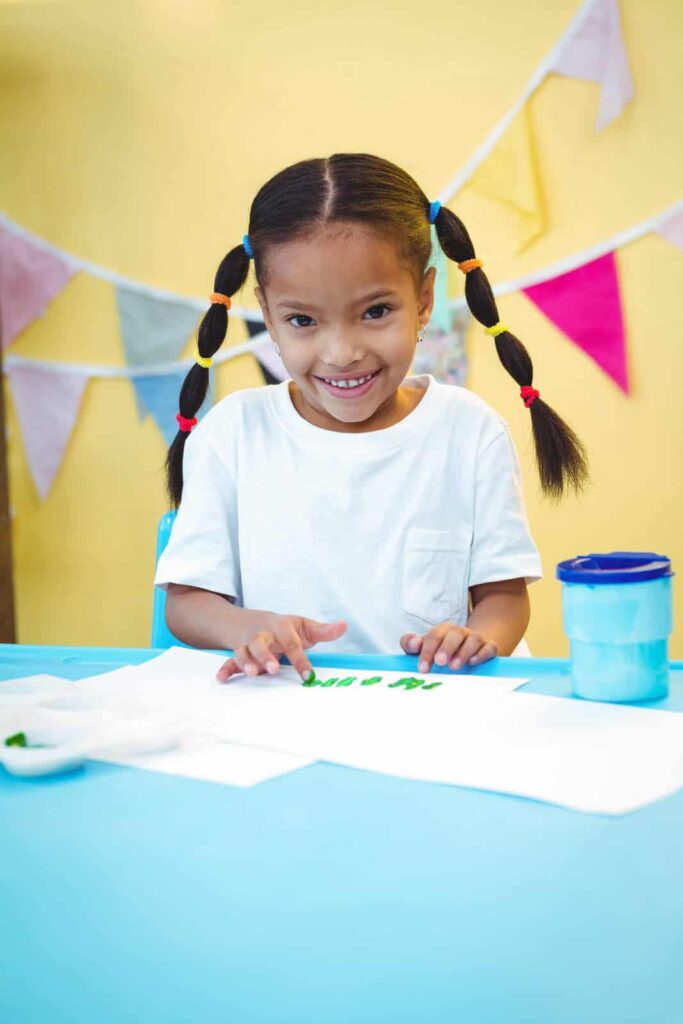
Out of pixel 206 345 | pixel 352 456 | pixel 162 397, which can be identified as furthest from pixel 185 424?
pixel 162 397

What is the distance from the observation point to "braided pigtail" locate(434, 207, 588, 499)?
1.10 metres

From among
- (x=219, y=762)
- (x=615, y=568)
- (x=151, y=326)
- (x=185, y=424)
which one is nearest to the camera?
(x=219, y=762)

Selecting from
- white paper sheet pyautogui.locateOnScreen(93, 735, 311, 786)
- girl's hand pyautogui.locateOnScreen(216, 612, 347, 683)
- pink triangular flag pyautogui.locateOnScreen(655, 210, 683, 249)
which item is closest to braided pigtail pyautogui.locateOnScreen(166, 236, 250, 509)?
girl's hand pyautogui.locateOnScreen(216, 612, 347, 683)

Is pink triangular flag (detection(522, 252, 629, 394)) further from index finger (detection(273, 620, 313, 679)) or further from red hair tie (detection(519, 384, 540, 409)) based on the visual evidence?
index finger (detection(273, 620, 313, 679))

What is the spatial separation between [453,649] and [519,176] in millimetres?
1389

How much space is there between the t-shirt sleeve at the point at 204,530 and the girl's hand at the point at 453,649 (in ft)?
1.07

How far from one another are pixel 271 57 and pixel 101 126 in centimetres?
38

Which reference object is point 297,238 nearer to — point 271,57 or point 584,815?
point 584,815

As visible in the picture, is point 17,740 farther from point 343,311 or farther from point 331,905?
point 343,311

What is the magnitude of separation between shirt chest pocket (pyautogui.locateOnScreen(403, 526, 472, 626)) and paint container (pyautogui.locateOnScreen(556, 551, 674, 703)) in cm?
41

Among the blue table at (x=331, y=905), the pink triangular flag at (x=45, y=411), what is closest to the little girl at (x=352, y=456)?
the blue table at (x=331, y=905)

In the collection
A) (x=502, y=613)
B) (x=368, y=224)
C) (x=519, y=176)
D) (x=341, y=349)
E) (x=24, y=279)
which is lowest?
(x=502, y=613)

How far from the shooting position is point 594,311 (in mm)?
1963

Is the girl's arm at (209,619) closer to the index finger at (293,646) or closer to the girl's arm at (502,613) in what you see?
the index finger at (293,646)
